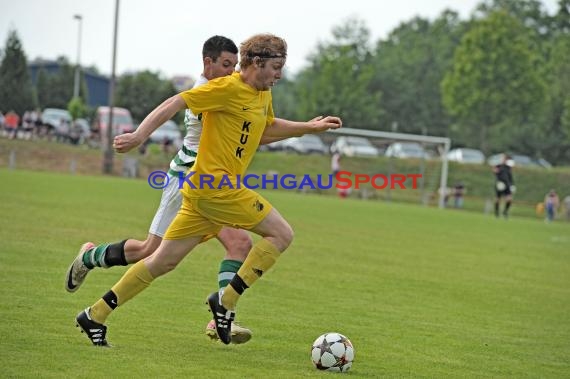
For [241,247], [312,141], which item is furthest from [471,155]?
[241,247]

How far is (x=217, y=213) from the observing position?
7113 mm

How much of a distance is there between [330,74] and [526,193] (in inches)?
879

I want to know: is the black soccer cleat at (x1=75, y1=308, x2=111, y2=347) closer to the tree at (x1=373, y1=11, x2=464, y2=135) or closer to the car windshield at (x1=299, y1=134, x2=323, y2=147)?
the car windshield at (x1=299, y1=134, x2=323, y2=147)

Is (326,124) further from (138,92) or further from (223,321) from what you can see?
(138,92)

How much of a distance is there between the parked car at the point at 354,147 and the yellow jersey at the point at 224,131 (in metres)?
44.7

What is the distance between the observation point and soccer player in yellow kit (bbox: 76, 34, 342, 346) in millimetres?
7070

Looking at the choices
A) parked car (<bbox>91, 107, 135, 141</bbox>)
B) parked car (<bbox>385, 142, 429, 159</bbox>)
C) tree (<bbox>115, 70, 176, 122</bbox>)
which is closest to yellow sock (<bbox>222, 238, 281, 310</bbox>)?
parked car (<bbox>385, 142, 429, 159</bbox>)

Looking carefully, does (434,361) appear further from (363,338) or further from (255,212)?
(255,212)

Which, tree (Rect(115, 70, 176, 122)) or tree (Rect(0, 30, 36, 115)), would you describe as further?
tree (Rect(115, 70, 176, 122))

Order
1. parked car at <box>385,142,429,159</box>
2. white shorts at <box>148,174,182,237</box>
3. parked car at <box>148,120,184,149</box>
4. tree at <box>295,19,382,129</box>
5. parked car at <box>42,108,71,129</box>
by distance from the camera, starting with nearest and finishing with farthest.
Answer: white shorts at <box>148,174,182,237</box>
parked car at <box>385,142,429,159</box>
parked car at <box>148,120,184,149</box>
parked car at <box>42,108,71,129</box>
tree at <box>295,19,382,129</box>

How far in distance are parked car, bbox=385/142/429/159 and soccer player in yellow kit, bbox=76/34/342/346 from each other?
144 feet

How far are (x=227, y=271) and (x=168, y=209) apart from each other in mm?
686

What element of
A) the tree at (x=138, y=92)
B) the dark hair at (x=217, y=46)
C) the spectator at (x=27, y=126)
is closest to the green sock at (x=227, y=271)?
the dark hair at (x=217, y=46)

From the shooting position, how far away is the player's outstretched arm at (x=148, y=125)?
21.5ft
